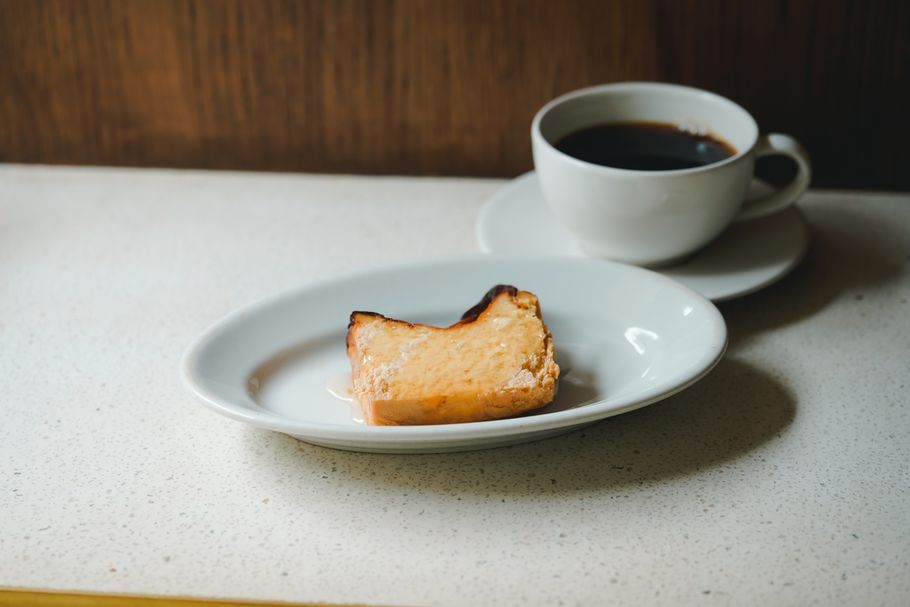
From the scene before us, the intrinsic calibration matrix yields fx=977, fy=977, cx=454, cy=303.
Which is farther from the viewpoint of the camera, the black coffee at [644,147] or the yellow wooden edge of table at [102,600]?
the black coffee at [644,147]

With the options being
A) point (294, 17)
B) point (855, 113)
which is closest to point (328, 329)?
point (294, 17)

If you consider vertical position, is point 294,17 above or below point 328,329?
above

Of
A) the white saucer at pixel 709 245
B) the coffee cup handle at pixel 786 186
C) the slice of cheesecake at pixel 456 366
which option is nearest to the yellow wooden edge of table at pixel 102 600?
the slice of cheesecake at pixel 456 366

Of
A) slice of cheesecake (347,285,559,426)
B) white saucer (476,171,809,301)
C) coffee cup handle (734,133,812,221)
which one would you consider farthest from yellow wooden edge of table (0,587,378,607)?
coffee cup handle (734,133,812,221)

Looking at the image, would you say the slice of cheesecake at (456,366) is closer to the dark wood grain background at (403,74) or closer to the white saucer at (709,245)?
the white saucer at (709,245)

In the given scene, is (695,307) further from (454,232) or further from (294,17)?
(294,17)

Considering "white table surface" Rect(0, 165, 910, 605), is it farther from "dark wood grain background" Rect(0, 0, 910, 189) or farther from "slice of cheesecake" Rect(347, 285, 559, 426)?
"dark wood grain background" Rect(0, 0, 910, 189)
